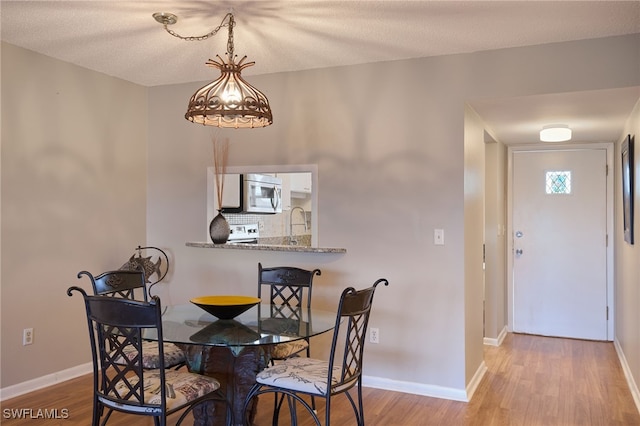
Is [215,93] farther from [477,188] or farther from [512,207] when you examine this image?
[512,207]

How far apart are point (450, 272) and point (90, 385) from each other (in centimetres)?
270

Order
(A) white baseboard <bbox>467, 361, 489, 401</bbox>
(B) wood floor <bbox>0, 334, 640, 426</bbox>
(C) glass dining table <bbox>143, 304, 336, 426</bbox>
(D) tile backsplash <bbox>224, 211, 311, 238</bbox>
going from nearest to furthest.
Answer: (C) glass dining table <bbox>143, 304, 336, 426</bbox> < (B) wood floor <bbox>0, 334, 640, 426</bbox> < (A) white baseboard <bbox>467, 361, 489, 401</bbox> < (D) tile backsplash <bbox>224, 211, 311, 238</bbox>

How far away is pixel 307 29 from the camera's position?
3209 mm

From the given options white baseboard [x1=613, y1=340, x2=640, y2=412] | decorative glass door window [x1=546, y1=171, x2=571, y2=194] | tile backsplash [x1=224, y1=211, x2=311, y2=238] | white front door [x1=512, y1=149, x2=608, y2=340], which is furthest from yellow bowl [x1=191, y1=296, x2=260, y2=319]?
decorative glass door window [x1=546, y1=171, x2=571, y2=194]

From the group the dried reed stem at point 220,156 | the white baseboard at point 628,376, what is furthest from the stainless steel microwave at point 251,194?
the white baseboard at point 628,376

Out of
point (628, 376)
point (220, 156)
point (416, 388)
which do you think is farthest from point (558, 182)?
point (220, 156)

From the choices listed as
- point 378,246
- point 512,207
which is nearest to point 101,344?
point 378,246

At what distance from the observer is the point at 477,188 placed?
4191 mm

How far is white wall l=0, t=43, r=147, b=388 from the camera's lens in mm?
3619

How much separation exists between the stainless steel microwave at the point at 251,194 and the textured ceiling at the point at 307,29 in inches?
58.2

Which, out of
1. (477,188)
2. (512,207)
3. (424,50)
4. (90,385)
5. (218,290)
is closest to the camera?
(424,50)

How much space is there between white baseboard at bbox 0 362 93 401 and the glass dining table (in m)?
1.42

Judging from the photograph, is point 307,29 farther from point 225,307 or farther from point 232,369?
point 232,369

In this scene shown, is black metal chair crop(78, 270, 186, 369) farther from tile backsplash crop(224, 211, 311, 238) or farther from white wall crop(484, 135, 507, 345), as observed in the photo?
white wall crop(484, 135, 507, 345)
